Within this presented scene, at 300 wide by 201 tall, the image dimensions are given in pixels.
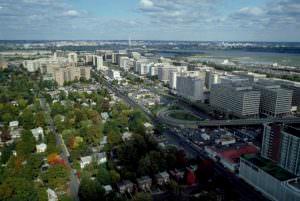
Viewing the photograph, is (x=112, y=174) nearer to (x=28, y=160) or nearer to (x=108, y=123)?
(x=28, y=160)

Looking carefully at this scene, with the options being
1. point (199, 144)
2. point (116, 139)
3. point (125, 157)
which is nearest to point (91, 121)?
point (116, 139)

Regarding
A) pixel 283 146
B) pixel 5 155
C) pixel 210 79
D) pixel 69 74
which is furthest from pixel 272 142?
pixel 69 74

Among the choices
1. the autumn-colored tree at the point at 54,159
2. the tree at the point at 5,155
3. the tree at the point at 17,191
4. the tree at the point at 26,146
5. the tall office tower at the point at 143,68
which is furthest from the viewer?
the tall office tower at the point at 143,68

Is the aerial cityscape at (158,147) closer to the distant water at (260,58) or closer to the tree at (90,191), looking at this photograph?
the tree at (90,191)

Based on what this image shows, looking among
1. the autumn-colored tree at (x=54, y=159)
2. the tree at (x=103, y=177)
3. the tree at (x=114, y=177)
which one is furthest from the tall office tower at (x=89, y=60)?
the tree at (x=114, y=177)

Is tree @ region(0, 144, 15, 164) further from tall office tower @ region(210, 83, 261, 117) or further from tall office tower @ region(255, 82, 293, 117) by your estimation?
tall office tower @ region(255, 82, 293, 117)

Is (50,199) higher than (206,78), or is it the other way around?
(206,78)

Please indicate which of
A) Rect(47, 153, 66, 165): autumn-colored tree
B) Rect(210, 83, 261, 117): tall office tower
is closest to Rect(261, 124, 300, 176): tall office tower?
Rect(210, 83, 261, 117): tall office tower
